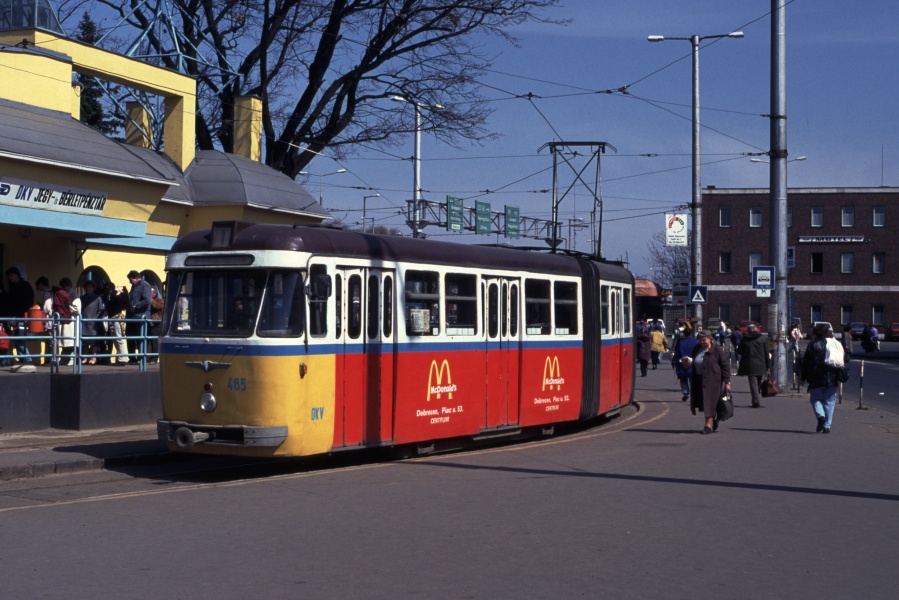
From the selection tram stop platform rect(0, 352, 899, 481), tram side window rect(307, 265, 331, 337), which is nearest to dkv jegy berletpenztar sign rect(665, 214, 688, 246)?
tram stop platform rect(0, 352, 899, 481)

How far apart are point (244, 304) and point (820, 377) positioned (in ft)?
31.3

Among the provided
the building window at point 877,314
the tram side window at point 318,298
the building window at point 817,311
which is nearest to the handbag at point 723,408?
the tram side window at point 318,298

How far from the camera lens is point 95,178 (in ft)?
69.9

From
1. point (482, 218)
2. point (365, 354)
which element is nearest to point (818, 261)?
point (482, 218)

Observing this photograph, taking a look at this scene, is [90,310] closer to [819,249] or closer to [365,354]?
[365,354]

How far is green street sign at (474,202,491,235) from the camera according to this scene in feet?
166

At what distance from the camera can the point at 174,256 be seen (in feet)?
42.1

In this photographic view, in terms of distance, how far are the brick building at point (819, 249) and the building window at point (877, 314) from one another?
96 mm

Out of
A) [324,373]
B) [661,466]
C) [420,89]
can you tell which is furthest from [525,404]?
[420,89]

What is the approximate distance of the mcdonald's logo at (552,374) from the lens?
17.3 meters

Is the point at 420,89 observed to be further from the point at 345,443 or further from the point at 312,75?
the point at 345,443

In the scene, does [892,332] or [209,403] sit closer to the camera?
[209,403]

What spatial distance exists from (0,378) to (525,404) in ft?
24.9

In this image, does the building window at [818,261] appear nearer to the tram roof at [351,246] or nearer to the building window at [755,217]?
the building window at [755,217]
